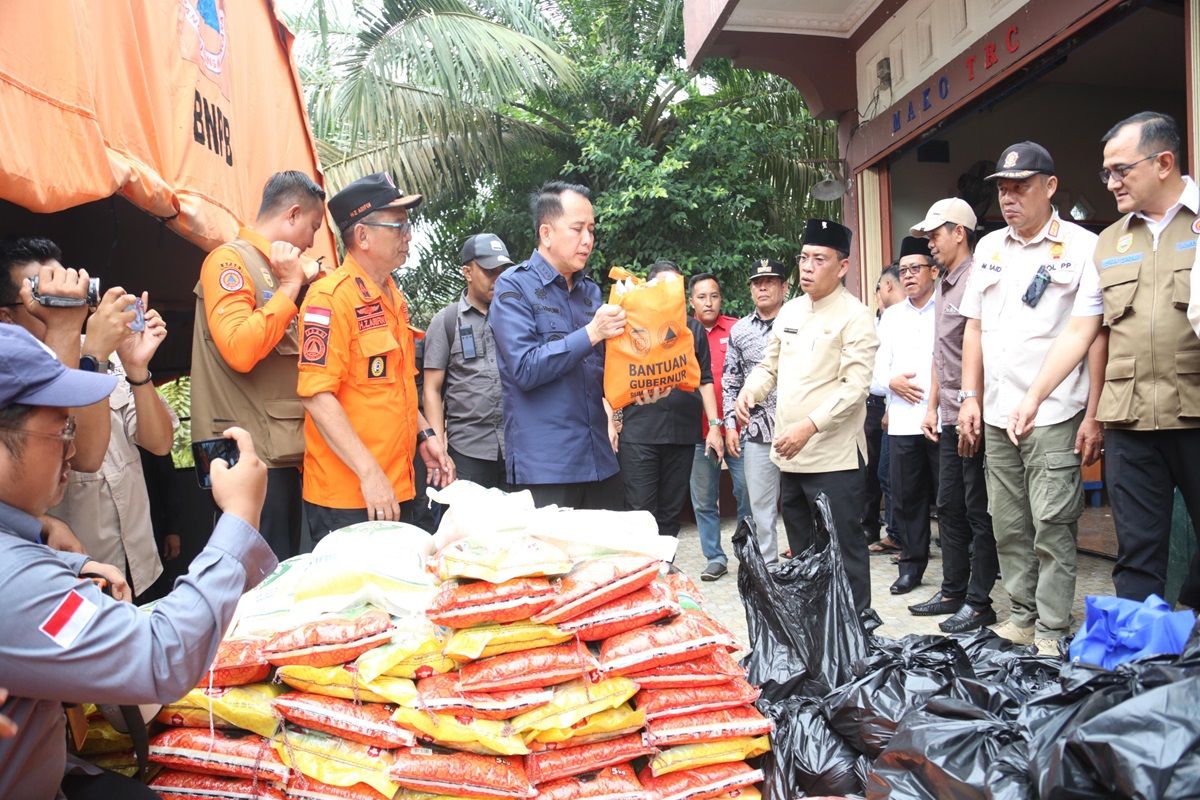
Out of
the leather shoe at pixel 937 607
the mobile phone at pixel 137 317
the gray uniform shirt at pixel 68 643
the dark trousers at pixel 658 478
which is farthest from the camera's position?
the dark trousers at pixel 658 478

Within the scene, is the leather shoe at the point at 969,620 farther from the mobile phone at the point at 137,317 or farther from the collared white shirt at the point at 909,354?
the mobile phone at the point at 137,317

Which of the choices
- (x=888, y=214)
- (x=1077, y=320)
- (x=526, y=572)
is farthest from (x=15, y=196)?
(x=888, y=214)

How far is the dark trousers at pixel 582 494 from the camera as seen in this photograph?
11.6 feet

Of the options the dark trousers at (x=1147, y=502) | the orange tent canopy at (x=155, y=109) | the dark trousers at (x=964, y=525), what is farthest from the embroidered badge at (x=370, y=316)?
the dark trousers at (x=964, y=525)

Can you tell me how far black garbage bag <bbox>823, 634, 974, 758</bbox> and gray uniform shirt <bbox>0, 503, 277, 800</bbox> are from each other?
1715mm

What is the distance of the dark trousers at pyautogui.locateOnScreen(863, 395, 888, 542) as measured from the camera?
6.82 meters

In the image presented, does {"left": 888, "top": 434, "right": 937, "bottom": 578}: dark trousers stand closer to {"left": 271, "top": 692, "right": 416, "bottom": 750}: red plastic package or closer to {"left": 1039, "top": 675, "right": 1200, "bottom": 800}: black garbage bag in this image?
{"left": 1039, "top": 675, "right": 1200, "bottom": 800}: black garbage bag

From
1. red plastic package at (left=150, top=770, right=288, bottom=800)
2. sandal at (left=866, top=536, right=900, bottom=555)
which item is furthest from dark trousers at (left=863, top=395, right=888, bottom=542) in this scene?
red plastic package at (left=150, top=770, right=288, bottom=800)

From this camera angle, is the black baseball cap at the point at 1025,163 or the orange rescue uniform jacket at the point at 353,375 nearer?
the orange rescue uniform jacket at the point at 353,375

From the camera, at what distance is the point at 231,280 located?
319 cm

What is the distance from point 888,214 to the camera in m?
7.96

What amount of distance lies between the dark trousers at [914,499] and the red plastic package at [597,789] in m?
3.57

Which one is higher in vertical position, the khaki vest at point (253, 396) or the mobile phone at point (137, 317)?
the mobile phone at point (137, 317)

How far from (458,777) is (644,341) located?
6.00ft
